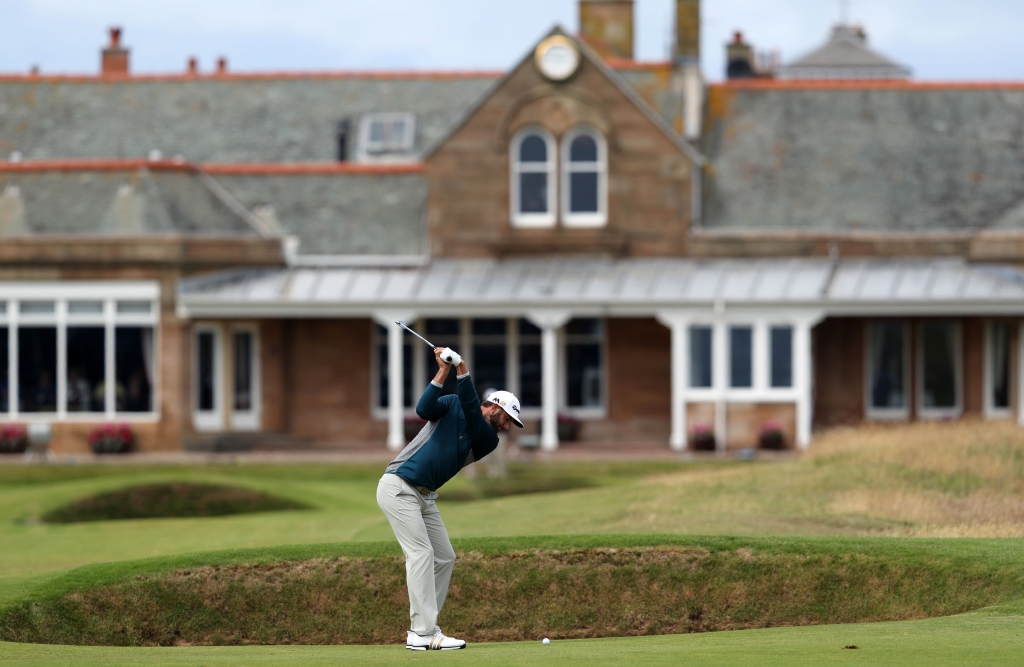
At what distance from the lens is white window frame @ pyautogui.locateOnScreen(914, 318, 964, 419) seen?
30.2 metres

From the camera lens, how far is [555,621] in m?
13.3

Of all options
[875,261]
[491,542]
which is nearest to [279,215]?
[875,261]

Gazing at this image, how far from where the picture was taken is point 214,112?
35250 millimetres

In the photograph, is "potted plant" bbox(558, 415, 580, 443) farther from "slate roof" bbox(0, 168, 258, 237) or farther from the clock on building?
"slate roof" bbox(0, 168, 258, 237)

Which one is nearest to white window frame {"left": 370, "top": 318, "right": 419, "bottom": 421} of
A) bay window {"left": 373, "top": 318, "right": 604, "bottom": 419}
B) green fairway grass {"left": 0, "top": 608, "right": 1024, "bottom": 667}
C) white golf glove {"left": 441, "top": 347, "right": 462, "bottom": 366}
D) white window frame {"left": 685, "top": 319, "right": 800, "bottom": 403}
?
bay window {"left": 373, "top": 318, "right": 604, "bottom": 419}

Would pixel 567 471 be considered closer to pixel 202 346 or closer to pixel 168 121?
pixel 202 346

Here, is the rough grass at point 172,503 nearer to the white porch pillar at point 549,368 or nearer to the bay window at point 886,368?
the white porch pillar at point 549,368

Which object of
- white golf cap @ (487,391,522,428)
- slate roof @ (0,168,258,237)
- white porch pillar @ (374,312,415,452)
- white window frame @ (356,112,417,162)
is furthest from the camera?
white window frame @ (356,112,417,162)

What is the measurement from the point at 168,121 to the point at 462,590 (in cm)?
2314

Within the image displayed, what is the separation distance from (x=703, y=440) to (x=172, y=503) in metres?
9.51

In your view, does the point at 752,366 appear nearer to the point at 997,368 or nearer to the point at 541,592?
the point at 997,368

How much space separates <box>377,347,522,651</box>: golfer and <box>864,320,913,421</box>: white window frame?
785 inches

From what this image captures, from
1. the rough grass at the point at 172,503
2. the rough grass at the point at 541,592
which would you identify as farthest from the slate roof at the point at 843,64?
the rough grass at the point at 541,592

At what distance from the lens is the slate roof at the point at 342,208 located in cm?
3131
